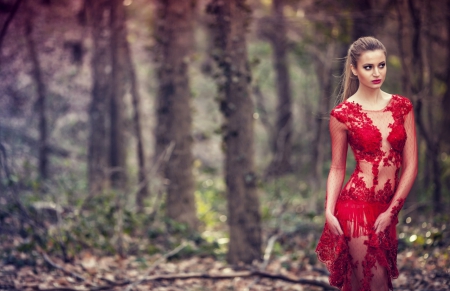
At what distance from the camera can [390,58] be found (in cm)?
1550

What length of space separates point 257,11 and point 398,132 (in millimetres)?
14914

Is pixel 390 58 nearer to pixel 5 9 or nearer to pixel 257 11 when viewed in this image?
pixel 257 11

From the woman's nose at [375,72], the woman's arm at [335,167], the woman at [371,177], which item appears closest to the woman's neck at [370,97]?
the woman at [371,177]

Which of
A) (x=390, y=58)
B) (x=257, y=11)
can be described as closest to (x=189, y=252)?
(x=390, y=58)

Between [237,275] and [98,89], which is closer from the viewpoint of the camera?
[237,275]

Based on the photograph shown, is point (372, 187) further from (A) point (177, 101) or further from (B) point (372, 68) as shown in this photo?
(A) point (177, 101)

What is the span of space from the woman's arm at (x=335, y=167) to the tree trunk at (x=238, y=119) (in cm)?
324

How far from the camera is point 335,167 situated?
3600 mm

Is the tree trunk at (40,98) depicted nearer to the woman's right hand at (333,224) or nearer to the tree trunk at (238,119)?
the tree trunk at (238,119)

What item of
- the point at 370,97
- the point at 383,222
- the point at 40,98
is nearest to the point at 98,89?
the point at 40,98

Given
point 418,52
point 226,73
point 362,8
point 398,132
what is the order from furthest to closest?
point 362,8 → point 418,52 → point 226,73 → point 398,132

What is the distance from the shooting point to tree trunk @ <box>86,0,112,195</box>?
40.6 feet

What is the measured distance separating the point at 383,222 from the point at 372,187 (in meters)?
0.25

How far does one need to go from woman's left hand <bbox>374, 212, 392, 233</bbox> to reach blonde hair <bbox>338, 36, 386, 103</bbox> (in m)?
0.90
